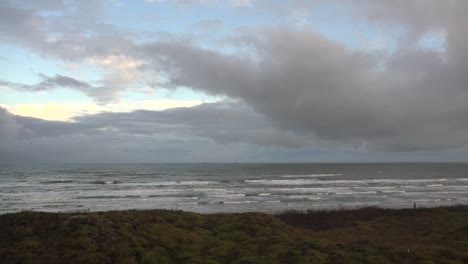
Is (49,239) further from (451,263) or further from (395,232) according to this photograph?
(395,232)

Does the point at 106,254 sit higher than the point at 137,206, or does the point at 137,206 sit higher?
the point at 106,254

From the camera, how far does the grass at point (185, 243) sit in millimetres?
13844

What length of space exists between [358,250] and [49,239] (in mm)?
12894

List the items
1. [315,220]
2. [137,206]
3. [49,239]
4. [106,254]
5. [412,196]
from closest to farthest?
1. [106,254]
2. [49,239]
3. [315,220]
4. [137,206]
5. [412,196]

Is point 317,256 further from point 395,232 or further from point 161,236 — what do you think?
point 395,232

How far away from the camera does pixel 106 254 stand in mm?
13719

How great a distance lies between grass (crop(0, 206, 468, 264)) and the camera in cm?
1384

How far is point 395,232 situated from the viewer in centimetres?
2356

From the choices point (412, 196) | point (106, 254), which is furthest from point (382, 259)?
point (412, 196)

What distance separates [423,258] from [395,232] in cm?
934

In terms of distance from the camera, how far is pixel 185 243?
53.8 ft

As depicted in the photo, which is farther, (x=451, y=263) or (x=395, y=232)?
(x=395, y=232)

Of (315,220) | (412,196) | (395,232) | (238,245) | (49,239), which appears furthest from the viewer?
(412,196)

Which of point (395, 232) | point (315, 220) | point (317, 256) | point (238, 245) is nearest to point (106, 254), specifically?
point (238, 245)
